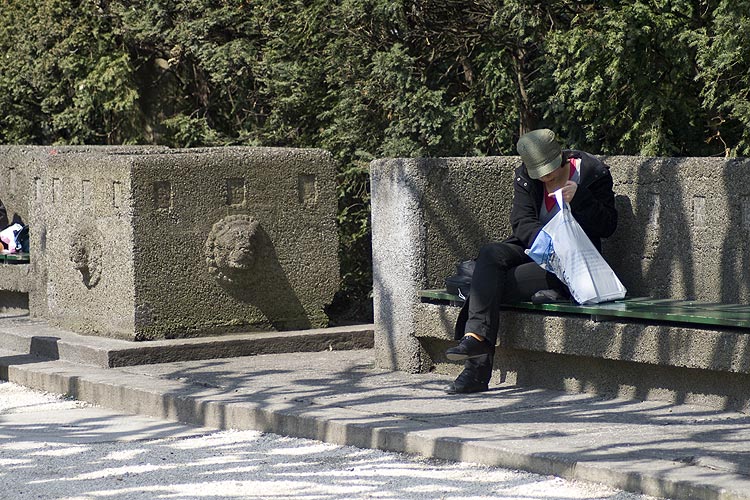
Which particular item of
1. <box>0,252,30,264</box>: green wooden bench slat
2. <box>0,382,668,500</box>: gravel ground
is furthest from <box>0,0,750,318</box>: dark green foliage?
<box>0,382,668,500</box>: gravel ground

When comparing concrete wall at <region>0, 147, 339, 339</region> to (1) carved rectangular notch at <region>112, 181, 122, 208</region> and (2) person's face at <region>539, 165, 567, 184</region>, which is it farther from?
(2) person's face at <region>539, 165, 567, 184</region>

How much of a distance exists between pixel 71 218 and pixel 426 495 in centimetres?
484

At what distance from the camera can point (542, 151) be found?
24.1 ft

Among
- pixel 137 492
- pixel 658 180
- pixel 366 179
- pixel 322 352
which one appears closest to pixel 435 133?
pixel 366 179

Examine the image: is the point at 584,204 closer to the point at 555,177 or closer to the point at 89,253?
the point at 555,177

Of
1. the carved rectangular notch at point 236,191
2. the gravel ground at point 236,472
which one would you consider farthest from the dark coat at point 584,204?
the carved rectangular notch at point 236,191

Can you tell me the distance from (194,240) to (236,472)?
3.19 meters

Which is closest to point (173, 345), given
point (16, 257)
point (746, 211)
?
point (16, 257)

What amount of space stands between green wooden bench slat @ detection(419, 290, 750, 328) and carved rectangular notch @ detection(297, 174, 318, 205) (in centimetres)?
209

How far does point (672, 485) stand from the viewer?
5062mm

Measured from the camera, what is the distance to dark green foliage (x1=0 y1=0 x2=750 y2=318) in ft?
30.4

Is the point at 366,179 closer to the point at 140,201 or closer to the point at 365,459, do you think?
the point at 140,201

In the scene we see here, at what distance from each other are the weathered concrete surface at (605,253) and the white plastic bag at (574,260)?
0.67ft

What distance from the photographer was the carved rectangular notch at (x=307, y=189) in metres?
9.36
